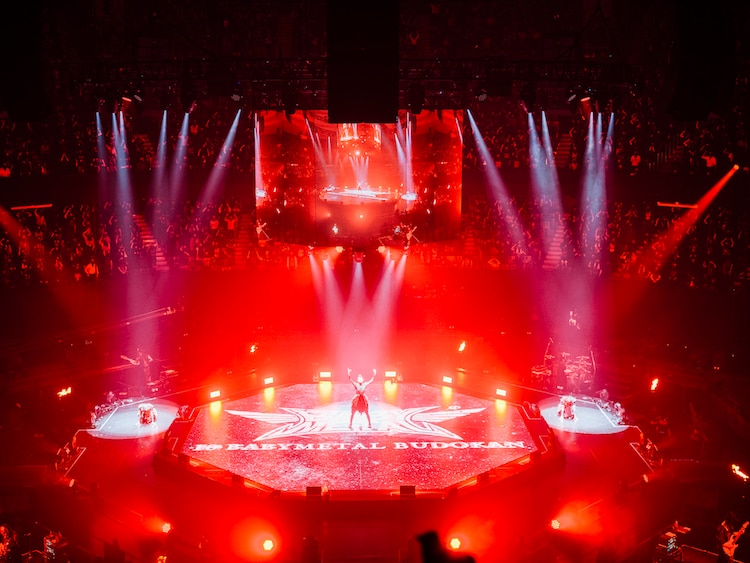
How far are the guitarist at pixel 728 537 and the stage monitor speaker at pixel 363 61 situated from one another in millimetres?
7442

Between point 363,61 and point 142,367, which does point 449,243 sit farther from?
point 363,61

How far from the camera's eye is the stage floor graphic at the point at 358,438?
1266 cm

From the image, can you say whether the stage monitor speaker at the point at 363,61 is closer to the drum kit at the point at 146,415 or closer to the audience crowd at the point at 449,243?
the drum kit at the point at 146,415

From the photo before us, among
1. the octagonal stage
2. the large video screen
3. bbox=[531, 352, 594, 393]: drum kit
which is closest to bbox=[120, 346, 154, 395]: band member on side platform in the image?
the octagonal stage

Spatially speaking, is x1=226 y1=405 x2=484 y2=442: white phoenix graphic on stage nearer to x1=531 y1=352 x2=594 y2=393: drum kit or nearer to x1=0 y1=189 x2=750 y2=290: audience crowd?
x1=531 y1=352 x2=594 y2=393: drum kit

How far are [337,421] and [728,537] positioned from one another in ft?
23.8

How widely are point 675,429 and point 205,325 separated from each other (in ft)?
39.8

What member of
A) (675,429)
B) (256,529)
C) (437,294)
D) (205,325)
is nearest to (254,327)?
(205,325)

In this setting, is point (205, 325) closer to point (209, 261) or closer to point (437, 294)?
point (209, 261)

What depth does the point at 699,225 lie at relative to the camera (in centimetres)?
1827

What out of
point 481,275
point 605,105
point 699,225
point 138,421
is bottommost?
point 138,421

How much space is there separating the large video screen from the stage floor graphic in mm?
3740

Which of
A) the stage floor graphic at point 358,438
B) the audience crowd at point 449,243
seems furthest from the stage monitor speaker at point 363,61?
the audience crowd at point 449,243

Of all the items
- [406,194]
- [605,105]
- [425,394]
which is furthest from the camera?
[406,194]
